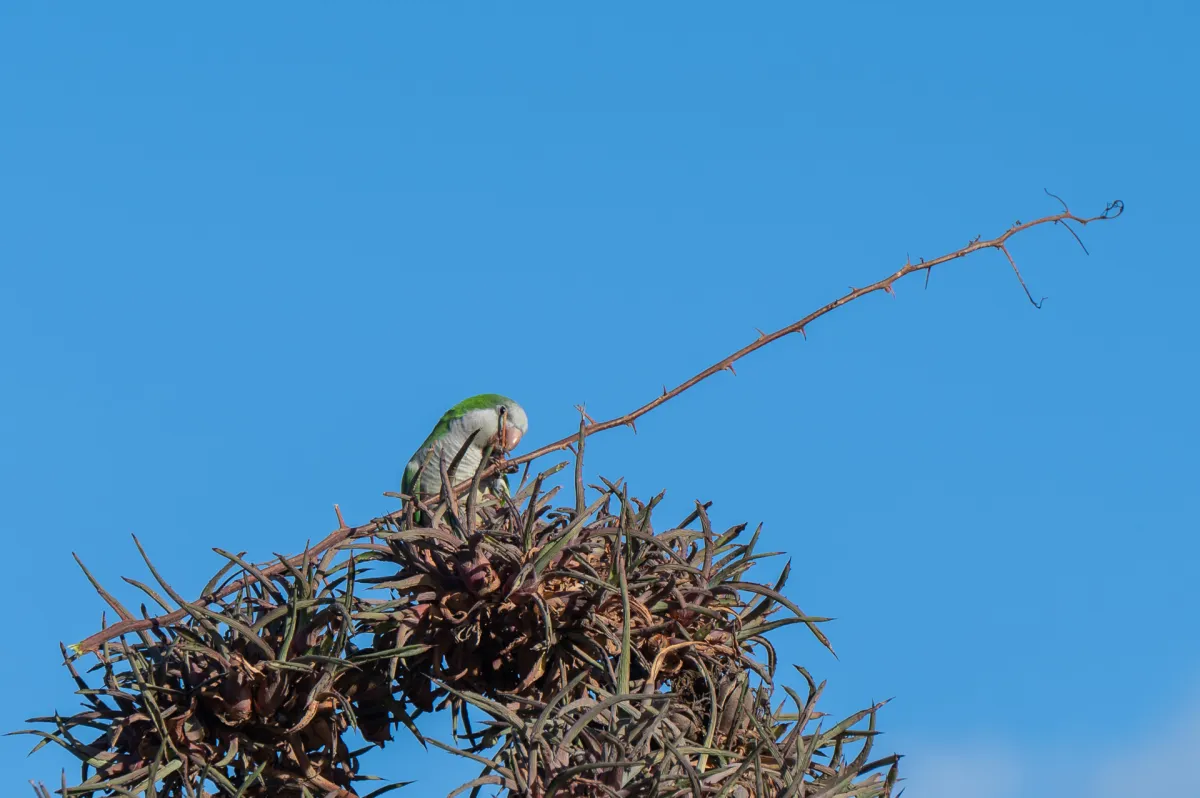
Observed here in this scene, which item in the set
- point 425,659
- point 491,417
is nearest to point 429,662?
point 425,659

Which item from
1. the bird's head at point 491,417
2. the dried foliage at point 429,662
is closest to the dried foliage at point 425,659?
the dried foliage at point 429,662

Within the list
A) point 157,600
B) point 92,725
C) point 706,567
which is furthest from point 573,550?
point 92,725

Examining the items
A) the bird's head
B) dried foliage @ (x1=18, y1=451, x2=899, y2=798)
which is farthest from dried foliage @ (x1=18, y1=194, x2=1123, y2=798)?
the bird's head

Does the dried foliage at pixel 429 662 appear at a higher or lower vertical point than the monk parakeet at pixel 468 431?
lower

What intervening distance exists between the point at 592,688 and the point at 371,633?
0.54m

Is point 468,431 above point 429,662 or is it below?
above

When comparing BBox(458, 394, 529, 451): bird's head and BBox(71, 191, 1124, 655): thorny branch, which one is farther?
BBox(458, 394, 529, 451): bird's head

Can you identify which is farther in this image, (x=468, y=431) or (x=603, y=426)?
(x=468, y=431)

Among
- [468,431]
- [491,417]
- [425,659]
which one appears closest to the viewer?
[425,659]

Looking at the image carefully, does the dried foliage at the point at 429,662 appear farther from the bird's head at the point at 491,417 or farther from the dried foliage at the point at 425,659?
the bird's head at the point at 491,417

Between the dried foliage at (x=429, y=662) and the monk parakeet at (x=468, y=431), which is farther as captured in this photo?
the monk parakeet at (x=468, y=431)

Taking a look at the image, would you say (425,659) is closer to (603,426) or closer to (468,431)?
(603,426)

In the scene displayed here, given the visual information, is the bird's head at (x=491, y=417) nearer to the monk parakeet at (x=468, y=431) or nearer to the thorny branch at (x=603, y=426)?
the monk parakeet at (x=468, y=431)

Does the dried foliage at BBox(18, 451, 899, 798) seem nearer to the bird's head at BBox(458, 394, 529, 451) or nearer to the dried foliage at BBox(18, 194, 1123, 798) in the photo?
the dried foliage at BBox(18, 194, 1123, 798)
